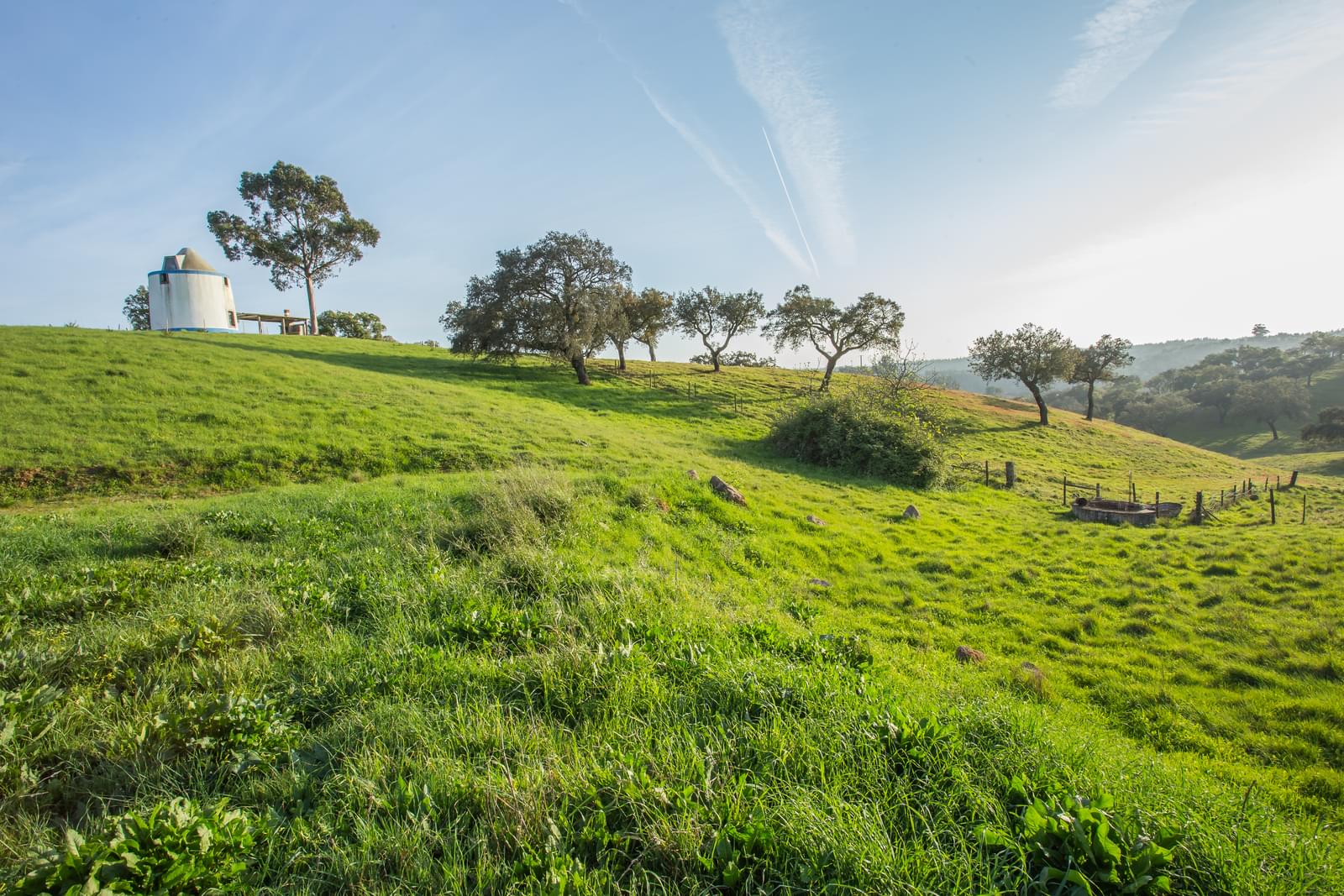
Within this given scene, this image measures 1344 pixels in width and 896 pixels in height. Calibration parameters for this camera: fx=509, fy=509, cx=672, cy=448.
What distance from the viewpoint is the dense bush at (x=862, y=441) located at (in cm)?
2305

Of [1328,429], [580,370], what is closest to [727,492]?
[580,370]

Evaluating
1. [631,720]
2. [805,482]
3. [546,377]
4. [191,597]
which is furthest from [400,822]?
[546,377]

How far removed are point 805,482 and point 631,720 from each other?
57.0 ft

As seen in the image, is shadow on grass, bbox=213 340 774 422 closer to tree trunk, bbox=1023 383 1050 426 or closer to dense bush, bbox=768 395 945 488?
dense bush, bbox=768 395 945 488

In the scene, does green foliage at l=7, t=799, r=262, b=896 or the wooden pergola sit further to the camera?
the wooden pergola

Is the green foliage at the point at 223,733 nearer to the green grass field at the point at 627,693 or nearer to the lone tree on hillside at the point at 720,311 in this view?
A: the green grass field at the point at 627,693

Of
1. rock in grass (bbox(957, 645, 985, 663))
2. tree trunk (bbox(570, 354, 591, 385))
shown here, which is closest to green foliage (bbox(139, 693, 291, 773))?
rock in grass (bbox(957, 645, 985, 663))

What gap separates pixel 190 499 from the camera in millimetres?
12586

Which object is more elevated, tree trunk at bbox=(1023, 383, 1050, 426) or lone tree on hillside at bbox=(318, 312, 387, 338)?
lone tree on hillside at bbox=(318, 312, 387, 338)

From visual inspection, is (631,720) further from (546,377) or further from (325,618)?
(546,377)

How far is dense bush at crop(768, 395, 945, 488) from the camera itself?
75.6 ft

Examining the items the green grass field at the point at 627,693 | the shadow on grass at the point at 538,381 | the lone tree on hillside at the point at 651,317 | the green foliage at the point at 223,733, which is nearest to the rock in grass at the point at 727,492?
the green grass field at the point at 627,693

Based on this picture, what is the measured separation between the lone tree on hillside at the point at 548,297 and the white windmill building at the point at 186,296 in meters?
26.4

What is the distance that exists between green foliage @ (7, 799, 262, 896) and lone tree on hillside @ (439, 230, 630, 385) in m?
35.9
